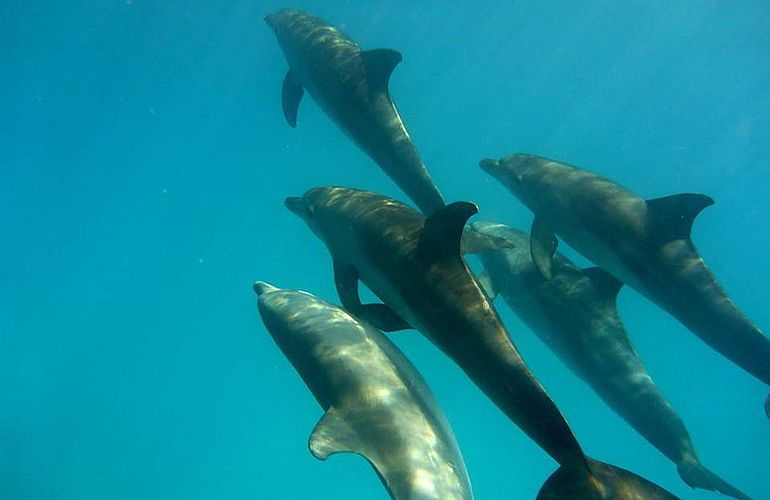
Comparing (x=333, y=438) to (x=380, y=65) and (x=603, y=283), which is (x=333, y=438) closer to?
(x=603, y=283)

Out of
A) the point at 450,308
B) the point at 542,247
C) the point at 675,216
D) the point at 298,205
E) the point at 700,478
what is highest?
the point at 298,205

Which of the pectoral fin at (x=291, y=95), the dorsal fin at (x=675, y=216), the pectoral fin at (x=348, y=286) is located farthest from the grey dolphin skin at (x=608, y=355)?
the pectoral fin at (x=291, y=95)

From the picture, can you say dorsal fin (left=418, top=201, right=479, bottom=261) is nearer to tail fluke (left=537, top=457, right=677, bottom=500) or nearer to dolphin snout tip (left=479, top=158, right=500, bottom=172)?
tail fluke (left=537, top=457, right=677, bottom=500)

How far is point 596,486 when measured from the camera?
4.63 m

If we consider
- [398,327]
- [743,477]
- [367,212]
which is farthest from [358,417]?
[743,477]

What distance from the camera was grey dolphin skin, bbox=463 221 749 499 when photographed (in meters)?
8.64

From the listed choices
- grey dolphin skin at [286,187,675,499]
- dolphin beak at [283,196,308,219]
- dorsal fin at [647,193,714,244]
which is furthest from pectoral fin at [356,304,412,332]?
dorsal fin at [647,193,714,244]

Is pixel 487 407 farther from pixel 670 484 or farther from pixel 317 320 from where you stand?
pixel 317 320

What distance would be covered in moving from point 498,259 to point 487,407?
3078 centimetres

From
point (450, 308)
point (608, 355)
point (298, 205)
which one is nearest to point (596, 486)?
point (450, 308)

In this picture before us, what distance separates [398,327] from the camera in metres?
6.51

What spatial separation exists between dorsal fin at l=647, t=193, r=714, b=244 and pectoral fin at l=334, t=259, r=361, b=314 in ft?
11.7

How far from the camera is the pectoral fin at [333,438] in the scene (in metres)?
5.75

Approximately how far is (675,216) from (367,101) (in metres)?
4.12
